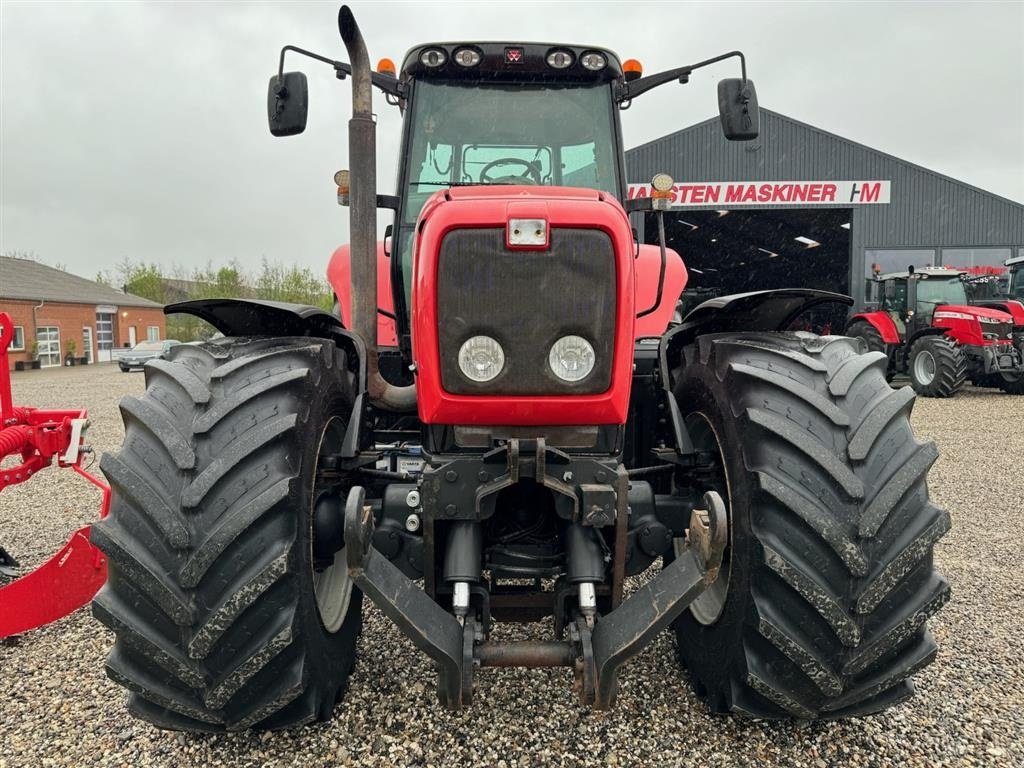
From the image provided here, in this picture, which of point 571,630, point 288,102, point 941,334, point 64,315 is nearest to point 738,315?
point 571,630

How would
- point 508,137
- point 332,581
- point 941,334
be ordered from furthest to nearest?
1. point 941,334
2. point 508,137
3. point 332,581

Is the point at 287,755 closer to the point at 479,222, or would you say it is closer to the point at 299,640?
the point at 299,640

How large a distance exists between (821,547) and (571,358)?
0.86m

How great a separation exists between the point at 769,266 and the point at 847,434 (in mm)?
23602

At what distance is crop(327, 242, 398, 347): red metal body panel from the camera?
3.56 meters

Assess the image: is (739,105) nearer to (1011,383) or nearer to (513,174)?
(513,174)

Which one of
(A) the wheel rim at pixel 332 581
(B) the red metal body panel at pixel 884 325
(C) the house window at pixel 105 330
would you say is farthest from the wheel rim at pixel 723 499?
(C) the house window at pixel 105 330

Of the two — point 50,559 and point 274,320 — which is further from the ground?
point 274,320

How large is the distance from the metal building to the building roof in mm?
28584

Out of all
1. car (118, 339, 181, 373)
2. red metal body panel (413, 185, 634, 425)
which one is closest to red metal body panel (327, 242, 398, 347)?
red metal body panel (413, 185, 634, 425)

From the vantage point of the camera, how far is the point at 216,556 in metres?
1.88

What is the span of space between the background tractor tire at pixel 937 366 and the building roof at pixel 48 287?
3383cm

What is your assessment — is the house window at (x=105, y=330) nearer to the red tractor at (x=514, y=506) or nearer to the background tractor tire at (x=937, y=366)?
the background tractor tire at (x=937, y=366)

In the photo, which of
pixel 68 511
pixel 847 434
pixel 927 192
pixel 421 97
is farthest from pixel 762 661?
pixel 927 192
